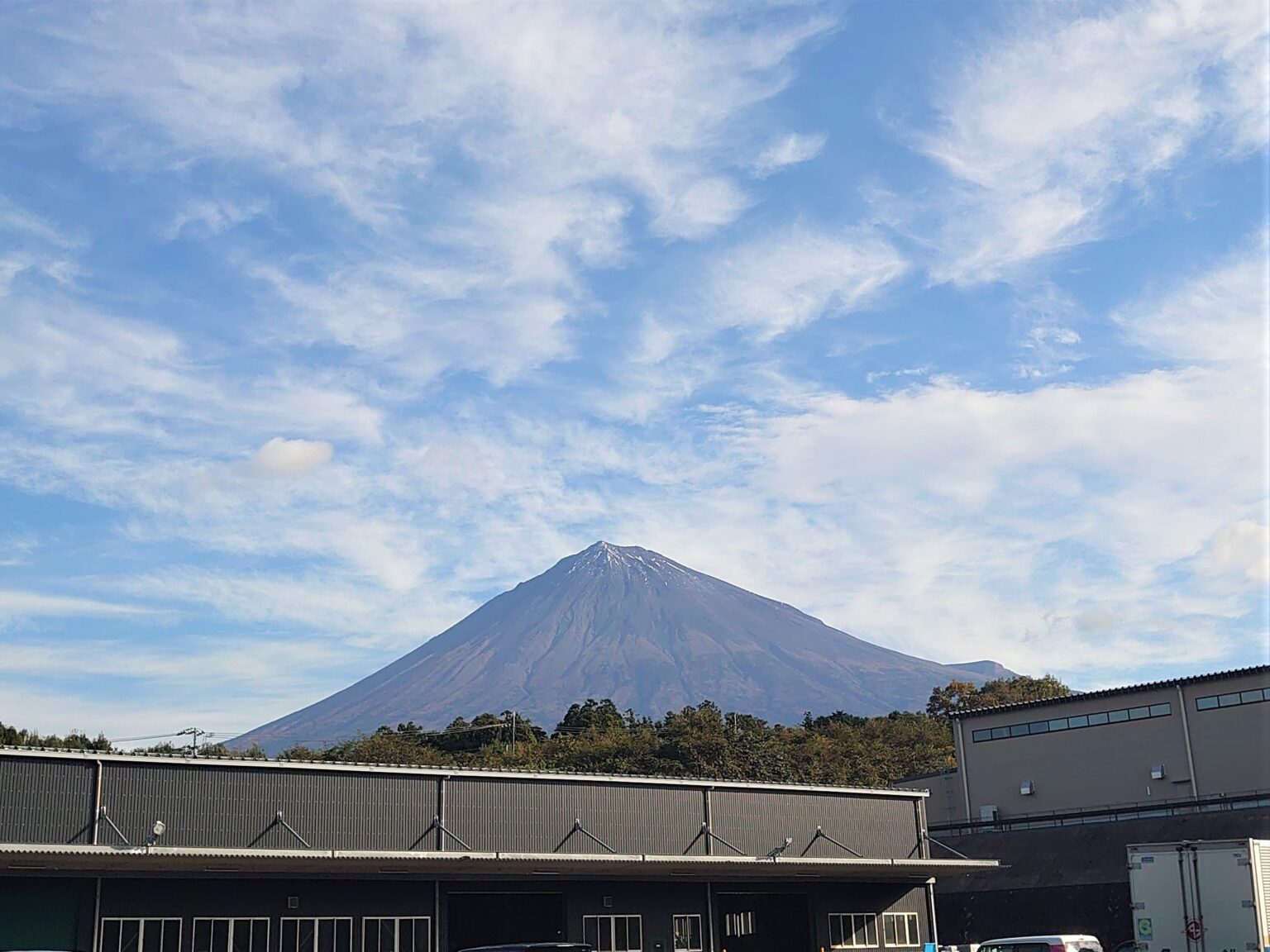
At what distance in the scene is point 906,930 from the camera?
138 ft

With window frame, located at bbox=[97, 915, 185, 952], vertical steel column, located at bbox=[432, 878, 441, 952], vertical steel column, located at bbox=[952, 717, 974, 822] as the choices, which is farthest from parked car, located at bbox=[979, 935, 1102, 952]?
vertical steel column, located at bbox=[952, 717, 974, 822]

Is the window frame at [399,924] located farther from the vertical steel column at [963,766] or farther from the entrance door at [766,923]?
the vertical steel column at [963,766]

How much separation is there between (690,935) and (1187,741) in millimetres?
24422

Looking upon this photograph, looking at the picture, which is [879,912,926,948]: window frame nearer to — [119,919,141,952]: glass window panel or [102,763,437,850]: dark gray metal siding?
[102,763,437,850]: dark gray metal siding

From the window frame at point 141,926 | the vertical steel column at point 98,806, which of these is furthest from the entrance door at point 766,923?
the vertical steel column at point 98,806

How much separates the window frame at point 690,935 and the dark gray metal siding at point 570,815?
1891 millimetres

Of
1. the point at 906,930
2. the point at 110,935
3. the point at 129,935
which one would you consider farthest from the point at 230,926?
the point at 906,930

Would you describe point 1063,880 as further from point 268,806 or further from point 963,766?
point 268,806

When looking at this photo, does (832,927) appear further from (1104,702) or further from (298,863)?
(1104,702)

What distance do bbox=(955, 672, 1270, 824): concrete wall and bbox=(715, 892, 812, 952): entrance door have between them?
18.9 meters

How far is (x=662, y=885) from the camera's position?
1487 inches

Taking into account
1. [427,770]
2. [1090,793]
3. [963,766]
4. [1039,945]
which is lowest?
[1039,945]

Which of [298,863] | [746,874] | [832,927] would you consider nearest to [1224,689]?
[832,927]

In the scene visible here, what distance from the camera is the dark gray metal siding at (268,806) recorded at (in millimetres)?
30469
